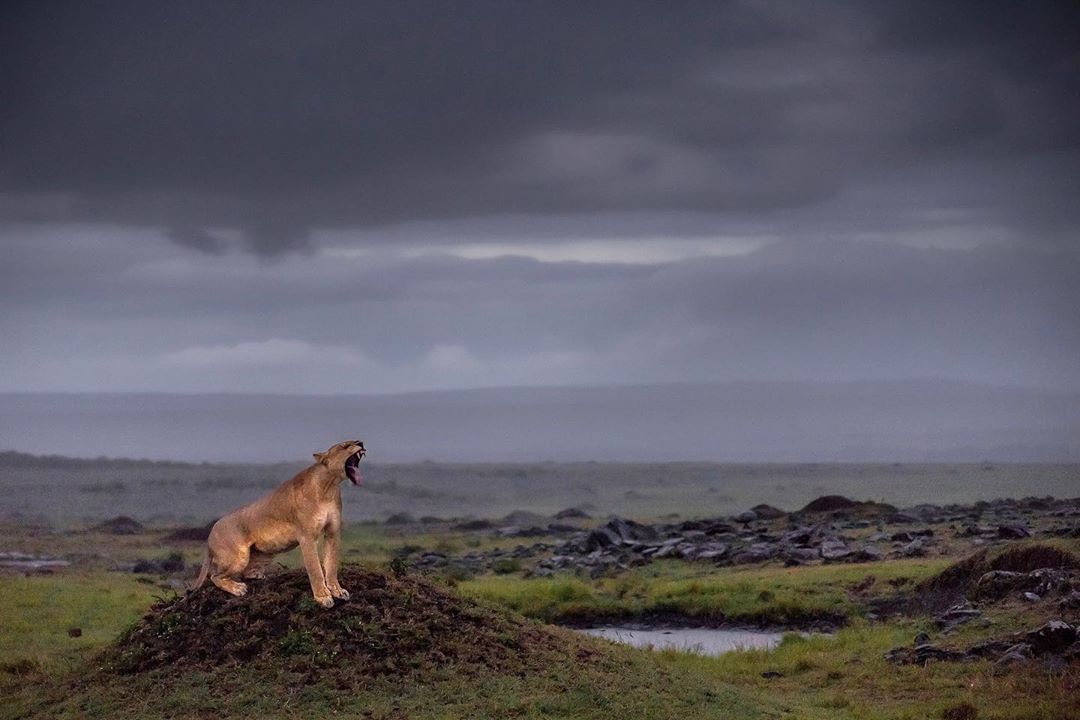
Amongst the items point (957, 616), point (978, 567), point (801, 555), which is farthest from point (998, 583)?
point (801, 555)

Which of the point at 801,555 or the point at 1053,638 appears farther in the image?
the point at 801,555

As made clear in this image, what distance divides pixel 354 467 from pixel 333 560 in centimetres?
132

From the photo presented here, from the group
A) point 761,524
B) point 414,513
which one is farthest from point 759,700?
point 414,513

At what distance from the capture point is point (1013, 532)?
105 ft

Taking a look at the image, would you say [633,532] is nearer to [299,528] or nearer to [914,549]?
[914,549]

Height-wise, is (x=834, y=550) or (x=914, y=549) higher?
(x=914, y=549)

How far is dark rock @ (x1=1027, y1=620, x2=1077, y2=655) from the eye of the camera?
1969cm

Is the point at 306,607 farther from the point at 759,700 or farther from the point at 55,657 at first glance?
the point at 55,657

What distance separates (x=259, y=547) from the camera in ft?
56.0

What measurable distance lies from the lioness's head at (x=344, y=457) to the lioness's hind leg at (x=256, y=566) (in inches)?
67.9

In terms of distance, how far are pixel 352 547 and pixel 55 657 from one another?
25883mm

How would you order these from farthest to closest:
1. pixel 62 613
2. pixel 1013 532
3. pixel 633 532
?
pixel 633 532, pixel 1013 532, pixel 62 613

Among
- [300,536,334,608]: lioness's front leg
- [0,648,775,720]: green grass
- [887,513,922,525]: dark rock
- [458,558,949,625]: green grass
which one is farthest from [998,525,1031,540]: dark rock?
[300,536,334,608]: lioness's front leg

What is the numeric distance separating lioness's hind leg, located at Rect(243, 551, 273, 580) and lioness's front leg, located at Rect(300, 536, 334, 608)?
1100 millimetres
